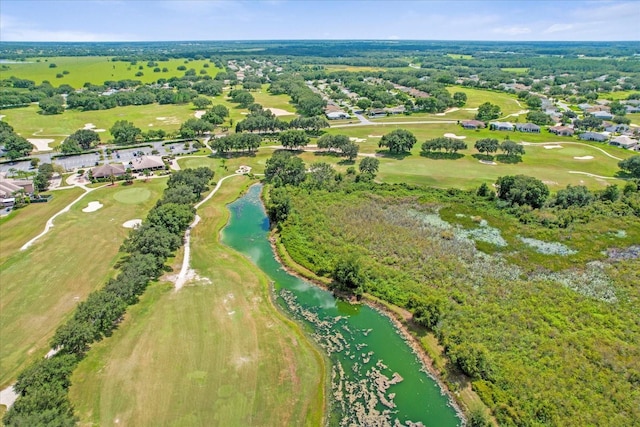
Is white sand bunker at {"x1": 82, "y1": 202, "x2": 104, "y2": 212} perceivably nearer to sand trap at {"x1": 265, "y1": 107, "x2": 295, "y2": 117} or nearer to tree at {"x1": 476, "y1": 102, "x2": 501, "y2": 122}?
sand trap at {"x1": 265, "y1": 107, "x2": 295, "y2": 117}

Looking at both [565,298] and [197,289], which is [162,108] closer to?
[197,289]

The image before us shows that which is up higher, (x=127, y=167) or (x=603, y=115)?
(x=603, y=115)

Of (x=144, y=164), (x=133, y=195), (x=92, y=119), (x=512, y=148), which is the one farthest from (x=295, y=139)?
(x=92, y=119)

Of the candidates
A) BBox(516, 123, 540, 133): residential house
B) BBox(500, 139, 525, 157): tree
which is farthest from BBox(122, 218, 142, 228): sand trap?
BBox(516, 123, 540, 133): residential house

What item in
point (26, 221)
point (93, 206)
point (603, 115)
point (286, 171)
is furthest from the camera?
point (603, 115)

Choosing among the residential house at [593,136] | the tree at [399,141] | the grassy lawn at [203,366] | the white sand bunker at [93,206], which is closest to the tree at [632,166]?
the residential house at [593,136]

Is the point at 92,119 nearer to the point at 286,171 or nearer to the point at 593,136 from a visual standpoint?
the point at 286,171
